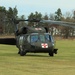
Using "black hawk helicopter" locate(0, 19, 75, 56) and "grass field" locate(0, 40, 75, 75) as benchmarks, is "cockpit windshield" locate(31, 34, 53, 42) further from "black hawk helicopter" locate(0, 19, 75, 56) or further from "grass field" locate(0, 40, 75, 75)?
"grass field" locate(0, 40, 75, 75)

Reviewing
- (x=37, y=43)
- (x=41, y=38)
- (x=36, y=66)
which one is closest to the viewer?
(x=36, y=66)

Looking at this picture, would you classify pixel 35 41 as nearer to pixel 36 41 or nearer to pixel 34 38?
pixel 36 41

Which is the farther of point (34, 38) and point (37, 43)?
point (34, 38)

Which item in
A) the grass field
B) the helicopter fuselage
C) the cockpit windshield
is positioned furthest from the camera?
the cockpit windshield

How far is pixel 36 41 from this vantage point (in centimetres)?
2553

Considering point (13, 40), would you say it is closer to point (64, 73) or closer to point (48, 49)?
point (48, 49)

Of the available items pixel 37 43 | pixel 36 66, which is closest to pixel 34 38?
pixel 37 43

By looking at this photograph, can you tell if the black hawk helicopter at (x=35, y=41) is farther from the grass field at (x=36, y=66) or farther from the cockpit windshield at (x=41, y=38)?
the grass field at (x=36, y=66)

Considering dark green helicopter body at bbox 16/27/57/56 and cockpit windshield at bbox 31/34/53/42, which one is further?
cockpit windshield at bbox 31/34/53/42

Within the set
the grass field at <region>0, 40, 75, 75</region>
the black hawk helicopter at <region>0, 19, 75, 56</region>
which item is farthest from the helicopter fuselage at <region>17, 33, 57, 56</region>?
the grass field at <region>0, 40, 75, 75</region>

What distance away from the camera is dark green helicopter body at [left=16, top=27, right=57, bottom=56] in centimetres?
2534

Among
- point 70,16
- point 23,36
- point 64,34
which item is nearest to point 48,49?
point 23,36

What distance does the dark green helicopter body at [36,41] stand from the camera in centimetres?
2534

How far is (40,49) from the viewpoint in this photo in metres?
25.2
